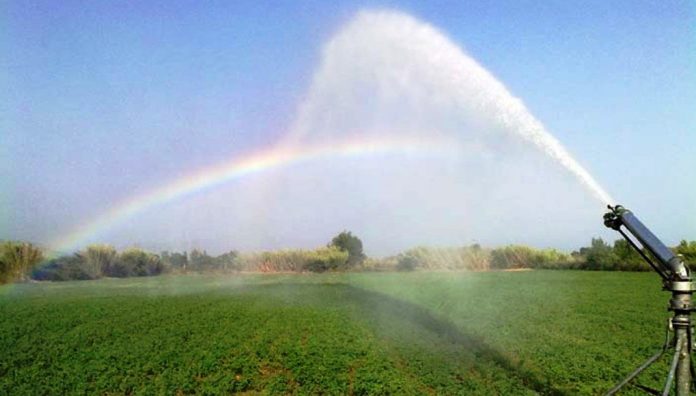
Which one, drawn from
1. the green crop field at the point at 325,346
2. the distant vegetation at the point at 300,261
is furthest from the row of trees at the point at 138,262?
the green crop field at the point at 325,346

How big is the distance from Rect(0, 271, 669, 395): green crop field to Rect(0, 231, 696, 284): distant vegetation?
52.0ft

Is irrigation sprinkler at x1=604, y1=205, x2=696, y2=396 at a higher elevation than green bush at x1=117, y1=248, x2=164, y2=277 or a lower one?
lower

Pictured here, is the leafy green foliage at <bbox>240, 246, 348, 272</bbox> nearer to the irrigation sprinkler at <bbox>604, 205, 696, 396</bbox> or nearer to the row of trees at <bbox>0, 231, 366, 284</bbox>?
the row of trees at <bbox>0, 231, 366, 284</bbox>

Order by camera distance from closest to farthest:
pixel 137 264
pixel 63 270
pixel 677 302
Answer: pixel 677 302, pixel 63 270, pixel 137 264

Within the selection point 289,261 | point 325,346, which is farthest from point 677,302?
point 289,261

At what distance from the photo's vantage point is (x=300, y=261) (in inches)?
1705

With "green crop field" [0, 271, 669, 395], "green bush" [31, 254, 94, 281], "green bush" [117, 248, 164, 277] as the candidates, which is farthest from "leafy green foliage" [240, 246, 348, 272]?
"green crop field" [0, 271, 669, 395]

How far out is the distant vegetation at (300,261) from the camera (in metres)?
34.6

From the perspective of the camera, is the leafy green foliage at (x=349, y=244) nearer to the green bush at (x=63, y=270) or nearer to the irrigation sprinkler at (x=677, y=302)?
the green bush at (x=63, y=270)

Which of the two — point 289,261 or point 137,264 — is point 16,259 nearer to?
point 137,264

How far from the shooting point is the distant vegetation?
113 ft

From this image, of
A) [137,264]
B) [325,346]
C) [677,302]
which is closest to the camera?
A: [677,302]

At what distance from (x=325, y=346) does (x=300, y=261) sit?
102 feet

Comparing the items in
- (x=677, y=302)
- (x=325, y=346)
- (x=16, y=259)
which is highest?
(x=16, y=259)
